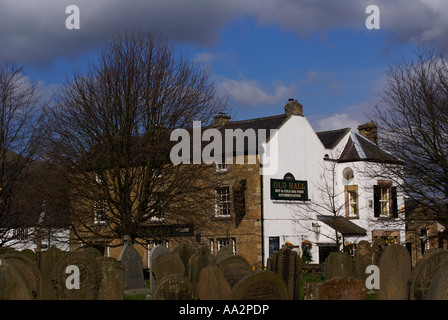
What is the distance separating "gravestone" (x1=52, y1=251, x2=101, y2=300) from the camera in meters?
13.0

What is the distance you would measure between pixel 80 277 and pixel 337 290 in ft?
20.4

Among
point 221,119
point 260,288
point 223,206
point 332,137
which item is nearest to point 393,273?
point 260,288

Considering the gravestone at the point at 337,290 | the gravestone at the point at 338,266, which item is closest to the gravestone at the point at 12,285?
the gravestone at the point at 337,290

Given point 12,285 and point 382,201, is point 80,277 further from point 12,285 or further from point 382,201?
point 382,201

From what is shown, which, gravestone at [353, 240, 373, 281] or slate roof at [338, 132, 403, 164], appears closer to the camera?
gravestone at [353, 240, 373, 281]

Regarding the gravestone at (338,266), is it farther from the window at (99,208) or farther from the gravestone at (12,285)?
the window at (99,208)

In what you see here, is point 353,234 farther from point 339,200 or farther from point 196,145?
point 196,145

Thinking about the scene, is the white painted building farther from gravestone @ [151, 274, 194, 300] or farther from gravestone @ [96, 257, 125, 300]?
gravestone @ [151, 274, 194, 300]

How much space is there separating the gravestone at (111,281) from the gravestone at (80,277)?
0.34 meters

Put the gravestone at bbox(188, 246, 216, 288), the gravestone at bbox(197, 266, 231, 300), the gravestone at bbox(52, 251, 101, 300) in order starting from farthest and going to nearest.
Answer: the gravestone at bbox(188, 246, 216, 288) < the gravestone at bbox(52, 251, 101, 300) < the gravestone at bbox(197, 266, 231, 300)

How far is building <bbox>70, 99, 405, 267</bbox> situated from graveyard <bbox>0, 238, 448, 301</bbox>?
11.5 metres

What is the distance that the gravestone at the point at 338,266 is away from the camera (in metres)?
17.0

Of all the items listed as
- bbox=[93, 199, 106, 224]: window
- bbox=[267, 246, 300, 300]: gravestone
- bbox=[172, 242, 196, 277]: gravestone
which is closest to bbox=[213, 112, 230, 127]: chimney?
bbox=[93, 199, 106, 224]: window
